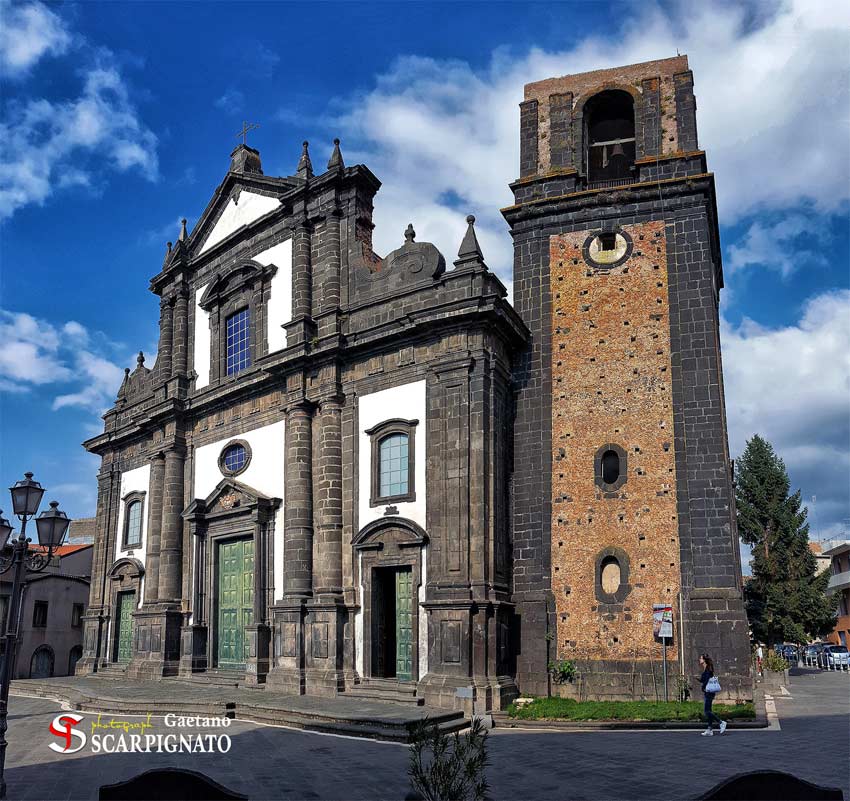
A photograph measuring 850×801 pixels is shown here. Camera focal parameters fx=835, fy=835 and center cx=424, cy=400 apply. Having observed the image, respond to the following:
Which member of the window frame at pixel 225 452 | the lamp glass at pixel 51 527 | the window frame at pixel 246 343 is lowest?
the lamp glass at pixel 51 527

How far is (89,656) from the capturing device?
27375 mm

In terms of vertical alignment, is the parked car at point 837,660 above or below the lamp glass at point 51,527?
below

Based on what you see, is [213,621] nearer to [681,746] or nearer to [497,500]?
[497,500]

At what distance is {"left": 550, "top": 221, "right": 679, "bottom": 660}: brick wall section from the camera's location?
17359 millimetres

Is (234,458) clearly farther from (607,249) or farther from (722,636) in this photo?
(722,636)

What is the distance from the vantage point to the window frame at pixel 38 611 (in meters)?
32.1

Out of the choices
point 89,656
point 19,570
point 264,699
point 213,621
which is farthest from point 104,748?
point 89,656

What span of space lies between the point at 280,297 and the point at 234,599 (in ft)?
27.1

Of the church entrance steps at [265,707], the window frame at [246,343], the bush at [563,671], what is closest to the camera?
the church entrance steps at [265,707]

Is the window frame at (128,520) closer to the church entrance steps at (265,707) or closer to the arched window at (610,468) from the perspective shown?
the church entrance steps at (265,707)

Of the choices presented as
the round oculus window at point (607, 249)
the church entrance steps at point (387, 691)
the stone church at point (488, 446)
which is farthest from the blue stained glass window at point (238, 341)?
the round oculus window at point (607, 249)

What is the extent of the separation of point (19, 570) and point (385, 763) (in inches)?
220

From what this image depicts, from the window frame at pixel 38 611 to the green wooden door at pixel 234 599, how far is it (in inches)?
521

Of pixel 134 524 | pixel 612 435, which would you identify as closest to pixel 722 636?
pixel 612 435
